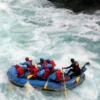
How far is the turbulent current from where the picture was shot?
34.7 ft

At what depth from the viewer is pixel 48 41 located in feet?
47.5

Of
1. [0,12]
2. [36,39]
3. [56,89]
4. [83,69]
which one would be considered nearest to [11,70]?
[56,89]

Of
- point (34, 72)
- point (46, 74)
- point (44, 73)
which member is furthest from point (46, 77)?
point (34, 72)

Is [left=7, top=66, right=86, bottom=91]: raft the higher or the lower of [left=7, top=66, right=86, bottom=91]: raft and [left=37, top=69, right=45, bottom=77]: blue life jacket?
the lower

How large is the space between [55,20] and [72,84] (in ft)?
24.3

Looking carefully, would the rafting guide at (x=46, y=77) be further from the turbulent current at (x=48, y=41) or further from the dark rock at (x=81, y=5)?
the dark rock at (x=81, y=5)

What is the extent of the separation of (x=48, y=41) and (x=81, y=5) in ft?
18.0

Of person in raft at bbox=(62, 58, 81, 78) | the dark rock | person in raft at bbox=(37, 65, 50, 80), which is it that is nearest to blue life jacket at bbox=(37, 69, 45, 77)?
person in raft at bbox=(37, 65, 50, 80)

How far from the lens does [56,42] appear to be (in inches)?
567

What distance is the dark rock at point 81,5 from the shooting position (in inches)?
719

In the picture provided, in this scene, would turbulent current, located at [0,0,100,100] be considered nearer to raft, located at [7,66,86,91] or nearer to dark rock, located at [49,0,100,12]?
raft, located at [7,66,86,91]

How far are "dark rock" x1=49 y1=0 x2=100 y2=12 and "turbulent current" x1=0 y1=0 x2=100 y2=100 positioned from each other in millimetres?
592

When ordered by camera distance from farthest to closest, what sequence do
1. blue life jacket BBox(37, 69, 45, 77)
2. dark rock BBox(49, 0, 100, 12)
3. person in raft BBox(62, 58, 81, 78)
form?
1. dark rock BBox(49, 0, 100, 12)
2. person in raft BBox(62, 58, 81, 78)
3. blue life jacket BBox(37, 69, 45, 77)

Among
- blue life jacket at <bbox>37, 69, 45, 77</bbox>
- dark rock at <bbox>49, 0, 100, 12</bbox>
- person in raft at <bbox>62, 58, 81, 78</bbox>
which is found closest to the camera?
blue life jacket at <bbox>37, 69, 45, 77</bbox>
